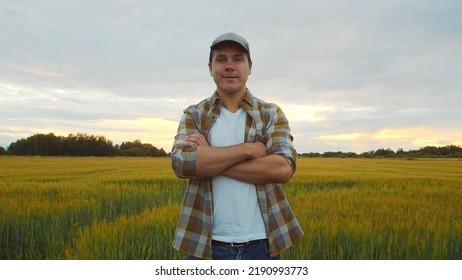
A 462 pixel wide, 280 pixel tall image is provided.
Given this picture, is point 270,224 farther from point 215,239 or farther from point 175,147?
point 175,147

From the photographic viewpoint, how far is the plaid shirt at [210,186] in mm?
2350

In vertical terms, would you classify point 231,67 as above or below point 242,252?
above

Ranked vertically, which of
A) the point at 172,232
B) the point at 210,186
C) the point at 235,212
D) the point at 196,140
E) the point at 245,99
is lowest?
the point at 172,232

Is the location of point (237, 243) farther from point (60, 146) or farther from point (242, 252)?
point (60, 146)

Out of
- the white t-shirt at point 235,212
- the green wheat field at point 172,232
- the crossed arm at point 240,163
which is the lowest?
the green wheat field at point 172,232

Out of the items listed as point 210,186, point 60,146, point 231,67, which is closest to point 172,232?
point 210,186

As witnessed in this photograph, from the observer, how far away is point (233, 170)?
92.3 inches

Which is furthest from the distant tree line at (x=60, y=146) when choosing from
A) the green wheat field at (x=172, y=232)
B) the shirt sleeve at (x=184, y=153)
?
the shirt sleeve at (x=184, y=153)

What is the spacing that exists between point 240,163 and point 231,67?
1.75 ft

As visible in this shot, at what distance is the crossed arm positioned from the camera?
2309mm

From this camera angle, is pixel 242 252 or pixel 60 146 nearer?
pixel 242 252

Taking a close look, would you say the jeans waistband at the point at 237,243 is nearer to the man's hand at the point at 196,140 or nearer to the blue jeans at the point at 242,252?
the blue jeans at the point at 242,252

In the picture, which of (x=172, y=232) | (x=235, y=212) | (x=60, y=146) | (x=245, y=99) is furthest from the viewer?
(x=60, y=146)

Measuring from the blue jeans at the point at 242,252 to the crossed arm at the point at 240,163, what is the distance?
13.9 inches
